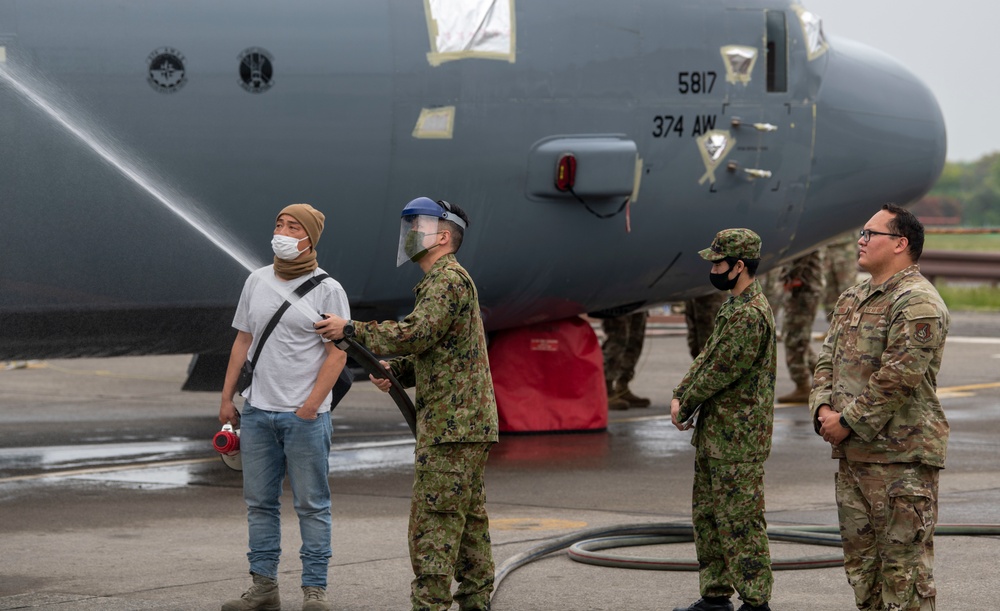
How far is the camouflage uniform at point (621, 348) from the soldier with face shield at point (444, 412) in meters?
8.13

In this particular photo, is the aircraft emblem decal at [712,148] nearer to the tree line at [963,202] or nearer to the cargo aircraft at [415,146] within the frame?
the cargo aircraft at [415,146]

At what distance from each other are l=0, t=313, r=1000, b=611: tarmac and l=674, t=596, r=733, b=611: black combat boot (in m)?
0.26

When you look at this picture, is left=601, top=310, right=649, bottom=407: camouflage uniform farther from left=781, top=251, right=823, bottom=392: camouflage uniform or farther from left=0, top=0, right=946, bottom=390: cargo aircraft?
left=0, top=0, right=946, bottom=390: cargo aircraft

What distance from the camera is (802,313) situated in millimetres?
14438

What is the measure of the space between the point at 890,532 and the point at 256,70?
5131mm

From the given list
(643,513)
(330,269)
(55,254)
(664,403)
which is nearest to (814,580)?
(643,513)

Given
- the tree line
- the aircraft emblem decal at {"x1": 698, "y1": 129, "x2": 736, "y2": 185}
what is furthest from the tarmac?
the tree line

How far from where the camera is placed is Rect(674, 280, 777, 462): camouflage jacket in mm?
5918

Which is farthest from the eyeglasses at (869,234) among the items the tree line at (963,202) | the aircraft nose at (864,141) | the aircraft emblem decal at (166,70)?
the tree line at (963,202)

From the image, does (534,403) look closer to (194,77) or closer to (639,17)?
(639,17)

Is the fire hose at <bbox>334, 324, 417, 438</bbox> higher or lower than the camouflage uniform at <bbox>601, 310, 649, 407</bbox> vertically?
higher

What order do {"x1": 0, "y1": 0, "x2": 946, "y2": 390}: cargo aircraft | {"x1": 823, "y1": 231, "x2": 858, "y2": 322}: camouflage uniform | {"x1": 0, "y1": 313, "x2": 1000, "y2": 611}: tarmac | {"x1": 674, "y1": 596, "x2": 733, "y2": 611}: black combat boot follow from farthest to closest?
{"x1": 823, "y1": 231, "x2": 858, "y2": 322}: camouflage uniform, {"x1": 0, "y1": 0, "x2": 946, "y2": 390}: cargo aircraft, {"x1": 0, "y1": 313, "x2": 1000, "y2": 611}: tarmac, {"x1": 674, "y1": 596, "x2": 733, "y2": 611}: black combat boot

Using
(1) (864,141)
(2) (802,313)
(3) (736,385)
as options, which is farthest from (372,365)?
(2) (802,313)

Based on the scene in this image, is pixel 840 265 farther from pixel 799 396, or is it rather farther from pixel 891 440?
pixel 891 440
